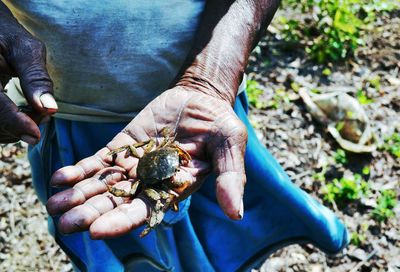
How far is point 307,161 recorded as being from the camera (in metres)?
3.77

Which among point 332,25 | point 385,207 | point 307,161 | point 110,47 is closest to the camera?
point 110,47

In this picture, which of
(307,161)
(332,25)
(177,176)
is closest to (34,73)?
(177,176)

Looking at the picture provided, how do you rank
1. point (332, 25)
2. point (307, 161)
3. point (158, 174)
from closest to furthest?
point (158, 174) < point (307, 161) < point (332, 25)

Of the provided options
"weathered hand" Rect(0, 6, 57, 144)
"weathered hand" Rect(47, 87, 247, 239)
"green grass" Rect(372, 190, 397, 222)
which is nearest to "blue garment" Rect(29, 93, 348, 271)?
"weathered hand" Rect(47, 87, 247, 239)

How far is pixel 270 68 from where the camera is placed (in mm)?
4520

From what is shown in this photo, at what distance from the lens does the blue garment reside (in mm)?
2246

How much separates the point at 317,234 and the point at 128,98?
3.54 ft

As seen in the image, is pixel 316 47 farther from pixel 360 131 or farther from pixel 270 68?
pixel 360 131

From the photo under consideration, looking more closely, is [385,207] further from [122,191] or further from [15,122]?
[15,122]

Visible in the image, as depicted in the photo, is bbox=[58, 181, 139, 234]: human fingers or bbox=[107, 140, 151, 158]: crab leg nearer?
bbox=[58, 181, 139, 234]: human fingers

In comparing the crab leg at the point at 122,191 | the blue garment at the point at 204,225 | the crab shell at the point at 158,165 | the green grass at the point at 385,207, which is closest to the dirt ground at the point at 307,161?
the green grass at the point at 385,207

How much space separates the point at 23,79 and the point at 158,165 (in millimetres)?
566

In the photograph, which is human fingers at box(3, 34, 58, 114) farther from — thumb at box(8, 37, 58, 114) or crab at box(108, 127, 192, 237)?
crab at box(108, 127, 192, 237)

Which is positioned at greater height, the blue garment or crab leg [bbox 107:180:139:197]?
crab leg [bbox 107:180:139:197]
